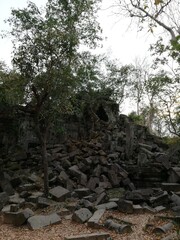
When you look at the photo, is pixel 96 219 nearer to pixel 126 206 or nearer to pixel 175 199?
pixel 126 206

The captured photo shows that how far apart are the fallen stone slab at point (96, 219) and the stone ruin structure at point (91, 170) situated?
0.17ft

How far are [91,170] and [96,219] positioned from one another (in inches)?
244

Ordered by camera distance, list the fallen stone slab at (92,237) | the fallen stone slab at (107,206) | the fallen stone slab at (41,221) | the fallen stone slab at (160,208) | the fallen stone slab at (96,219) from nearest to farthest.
A: the fallen stone slab at (92,237)
the fallen stone slab at (96,219)
the fallen stone slab at (41,221)
the fallen stone slab at (160,208)
the fallen stone slab at (107,206)

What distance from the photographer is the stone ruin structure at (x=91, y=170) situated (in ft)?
34.7

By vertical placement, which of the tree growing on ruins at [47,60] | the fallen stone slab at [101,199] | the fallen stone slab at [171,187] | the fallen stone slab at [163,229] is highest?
the tree growing on ruins at [47,60]

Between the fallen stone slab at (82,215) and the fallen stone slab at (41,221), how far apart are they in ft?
1.69

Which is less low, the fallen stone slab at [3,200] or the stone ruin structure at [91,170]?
the stone ruin structure at [91,170]

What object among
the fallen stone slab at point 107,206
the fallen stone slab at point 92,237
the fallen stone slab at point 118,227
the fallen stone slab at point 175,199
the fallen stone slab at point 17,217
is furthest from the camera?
the fallen stone slab at point 175,199

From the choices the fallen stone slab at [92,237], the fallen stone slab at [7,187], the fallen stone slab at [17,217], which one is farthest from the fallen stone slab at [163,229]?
the fallen stone slab at [7,187]

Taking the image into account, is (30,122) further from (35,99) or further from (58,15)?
(58,15)

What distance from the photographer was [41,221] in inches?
346

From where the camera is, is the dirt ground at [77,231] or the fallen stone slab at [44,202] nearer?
the dirt ground at [77,231]

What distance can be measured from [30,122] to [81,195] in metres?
7.16

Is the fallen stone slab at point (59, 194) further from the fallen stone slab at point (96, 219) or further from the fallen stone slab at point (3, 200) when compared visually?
the fallen stone slab at point (96, 219)
